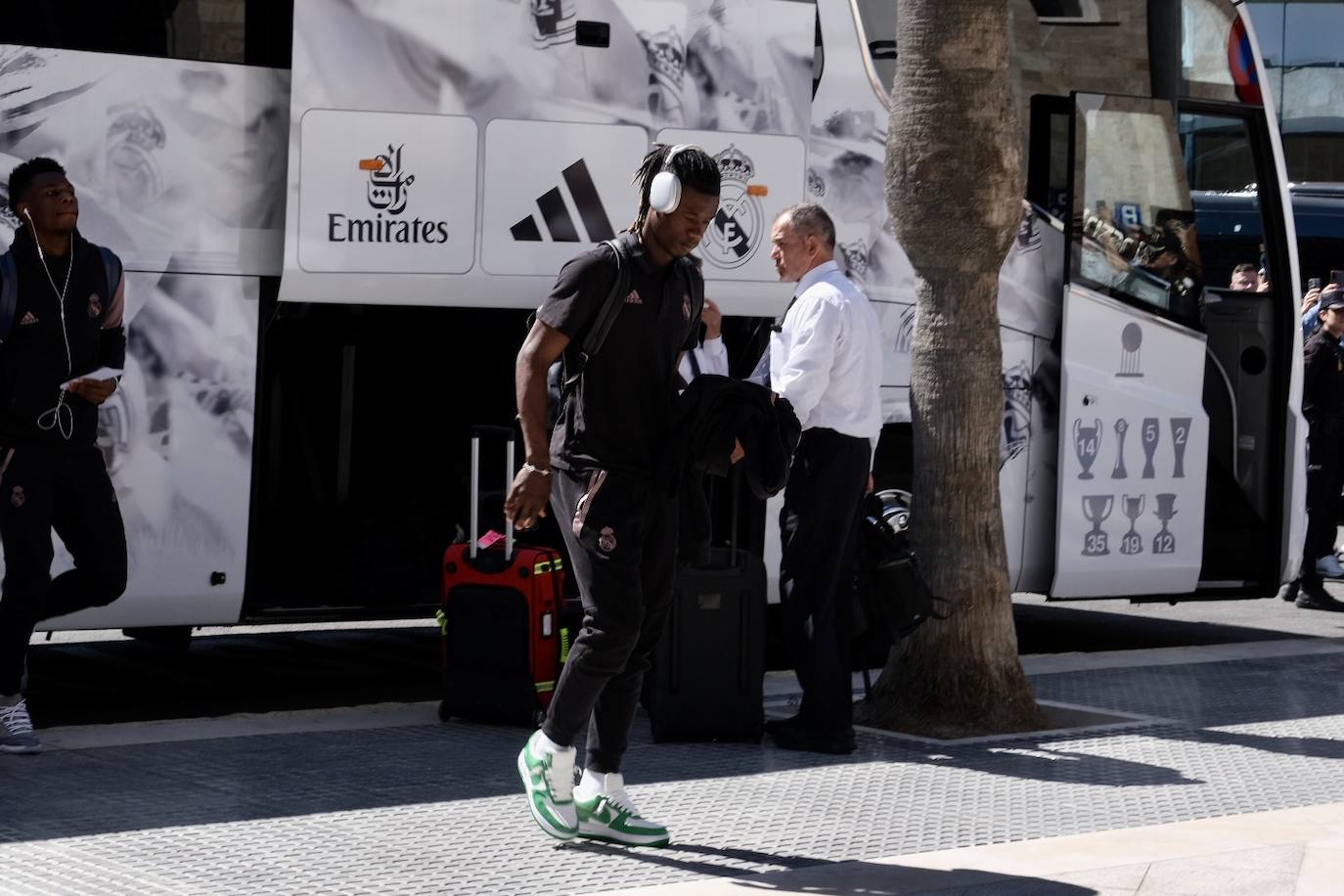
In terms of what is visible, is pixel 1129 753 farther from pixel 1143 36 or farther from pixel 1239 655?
pixel 1143 36

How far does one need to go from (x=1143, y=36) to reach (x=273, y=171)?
4.21 m

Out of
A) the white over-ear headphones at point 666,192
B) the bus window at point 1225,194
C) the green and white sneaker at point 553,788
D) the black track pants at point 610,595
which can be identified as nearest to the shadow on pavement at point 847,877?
the green and white sneaker at point 553,788

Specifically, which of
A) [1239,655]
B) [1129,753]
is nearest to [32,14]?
[1129,753]

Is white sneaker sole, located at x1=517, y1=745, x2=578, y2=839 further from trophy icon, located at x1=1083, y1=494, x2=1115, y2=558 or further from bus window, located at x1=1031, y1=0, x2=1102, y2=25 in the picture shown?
bus window, located at x1=1031, y1=0, x2=1102, y2=25

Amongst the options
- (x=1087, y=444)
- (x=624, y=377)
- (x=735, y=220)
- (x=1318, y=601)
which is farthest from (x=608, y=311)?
(x=1318, y=601)

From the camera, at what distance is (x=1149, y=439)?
9484 mm

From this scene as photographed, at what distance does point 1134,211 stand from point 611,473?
16.0ft

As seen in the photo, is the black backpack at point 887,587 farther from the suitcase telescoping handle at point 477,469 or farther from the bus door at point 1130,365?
the bus door at point 1130,365

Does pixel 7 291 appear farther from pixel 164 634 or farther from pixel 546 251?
pixel 164 634

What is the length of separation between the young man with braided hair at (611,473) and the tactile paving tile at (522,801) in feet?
0.59

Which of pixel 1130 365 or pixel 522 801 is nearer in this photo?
pixel 522 801

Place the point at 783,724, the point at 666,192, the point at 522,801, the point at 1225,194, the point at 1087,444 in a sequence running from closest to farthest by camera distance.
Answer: the point at 666,192 < the point at 522,801 < the point at 783,724 < the point at 1087,444 < the point at 1225,194

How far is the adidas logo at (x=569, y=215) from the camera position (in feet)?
26.1

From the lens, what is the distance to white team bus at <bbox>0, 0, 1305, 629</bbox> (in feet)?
24.6
